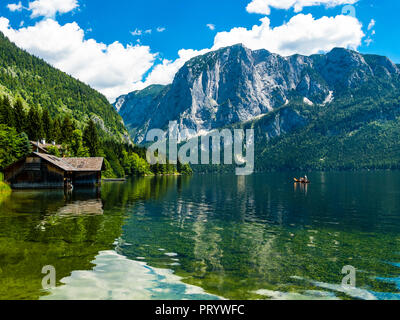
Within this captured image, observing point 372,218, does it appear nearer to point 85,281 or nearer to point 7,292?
point 85,281

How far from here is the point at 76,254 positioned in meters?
16.7

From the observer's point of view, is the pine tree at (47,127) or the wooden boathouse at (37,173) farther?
the pine tree at (47,127)


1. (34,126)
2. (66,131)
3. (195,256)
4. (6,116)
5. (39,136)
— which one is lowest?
(195,256)

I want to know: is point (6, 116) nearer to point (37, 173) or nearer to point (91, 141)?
point (91, 141)

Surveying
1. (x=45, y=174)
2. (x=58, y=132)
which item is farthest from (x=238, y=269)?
(x=58, y=132)

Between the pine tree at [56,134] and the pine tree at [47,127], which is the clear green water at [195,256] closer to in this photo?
the pine tree at [47,127]

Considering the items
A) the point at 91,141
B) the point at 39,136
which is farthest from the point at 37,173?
the point at 91,141

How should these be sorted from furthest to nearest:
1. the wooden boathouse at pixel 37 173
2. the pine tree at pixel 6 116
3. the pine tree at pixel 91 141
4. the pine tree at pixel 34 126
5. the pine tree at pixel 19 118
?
the pine tree at pixel 91 141 → the pine tree at pixel 34 126 → the pine tree at pixel 19 118 → the pine tree at pixel 6 116 → the wooden boathouse at pixel 37 173

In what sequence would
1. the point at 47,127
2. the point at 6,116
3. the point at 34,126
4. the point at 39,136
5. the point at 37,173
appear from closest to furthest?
the point at 37,173, the point at 6,116, the point at 34,126, the point at 39,136, the point at 47,127

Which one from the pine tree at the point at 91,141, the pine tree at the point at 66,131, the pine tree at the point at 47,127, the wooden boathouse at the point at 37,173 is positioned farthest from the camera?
the pine tree at the point at 91,141

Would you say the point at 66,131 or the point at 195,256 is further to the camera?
the point at 66,131

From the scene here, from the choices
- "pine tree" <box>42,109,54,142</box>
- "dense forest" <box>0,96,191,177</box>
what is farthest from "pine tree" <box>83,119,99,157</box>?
"pine tree" <box>42,109,54,142</box>

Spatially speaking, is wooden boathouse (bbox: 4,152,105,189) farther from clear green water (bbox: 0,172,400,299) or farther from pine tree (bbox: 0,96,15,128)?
clear green water (bbox: 0,172,400,299)

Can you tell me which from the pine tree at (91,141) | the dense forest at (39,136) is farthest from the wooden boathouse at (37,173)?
the pine tree at (91,141)
